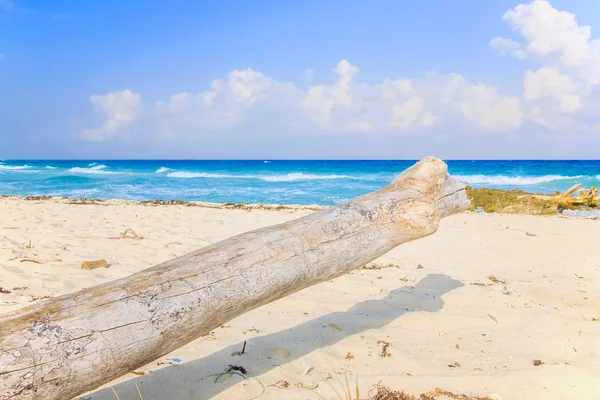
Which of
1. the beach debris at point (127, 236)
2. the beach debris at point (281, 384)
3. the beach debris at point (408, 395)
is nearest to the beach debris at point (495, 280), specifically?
the beach debris at point (408, 395)

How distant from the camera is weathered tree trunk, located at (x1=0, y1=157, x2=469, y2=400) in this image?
184 cm

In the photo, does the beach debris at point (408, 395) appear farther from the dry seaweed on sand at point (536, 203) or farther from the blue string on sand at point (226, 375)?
the dry seaweed on sand at point (536, 203)

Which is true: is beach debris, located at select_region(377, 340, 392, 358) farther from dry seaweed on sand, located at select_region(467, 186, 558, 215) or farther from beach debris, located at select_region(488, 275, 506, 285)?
dry seaweed on sand, located at select_region(467, 186, 558, 215)

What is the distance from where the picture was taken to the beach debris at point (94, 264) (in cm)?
495

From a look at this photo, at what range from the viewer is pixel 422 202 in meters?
3.21

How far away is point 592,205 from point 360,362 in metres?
13.4

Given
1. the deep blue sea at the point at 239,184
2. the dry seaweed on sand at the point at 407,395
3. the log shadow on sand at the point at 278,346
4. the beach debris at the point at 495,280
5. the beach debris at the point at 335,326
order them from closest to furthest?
the dry seaweed on sand at the point at 407,395 < the log shadow on sand at the point at 278,346 < the beach debris at the point at 335,326 < the beach debris at the point at 495,280 < the deep blue sea at the point at 239,184

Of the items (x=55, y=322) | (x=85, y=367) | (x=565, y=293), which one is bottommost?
(x=565, y=293)

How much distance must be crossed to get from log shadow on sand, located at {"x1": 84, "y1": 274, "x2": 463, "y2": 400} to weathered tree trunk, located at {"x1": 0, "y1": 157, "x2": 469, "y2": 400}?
527mm

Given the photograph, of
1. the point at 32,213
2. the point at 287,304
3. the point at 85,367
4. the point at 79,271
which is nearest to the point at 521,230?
the point at 287,304

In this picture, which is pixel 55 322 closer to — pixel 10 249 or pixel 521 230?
pixel 10 249

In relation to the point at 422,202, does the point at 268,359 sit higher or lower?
lower

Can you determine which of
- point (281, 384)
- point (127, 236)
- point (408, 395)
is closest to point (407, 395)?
point (408, 395)

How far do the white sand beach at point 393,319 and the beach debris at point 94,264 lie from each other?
84 mm
